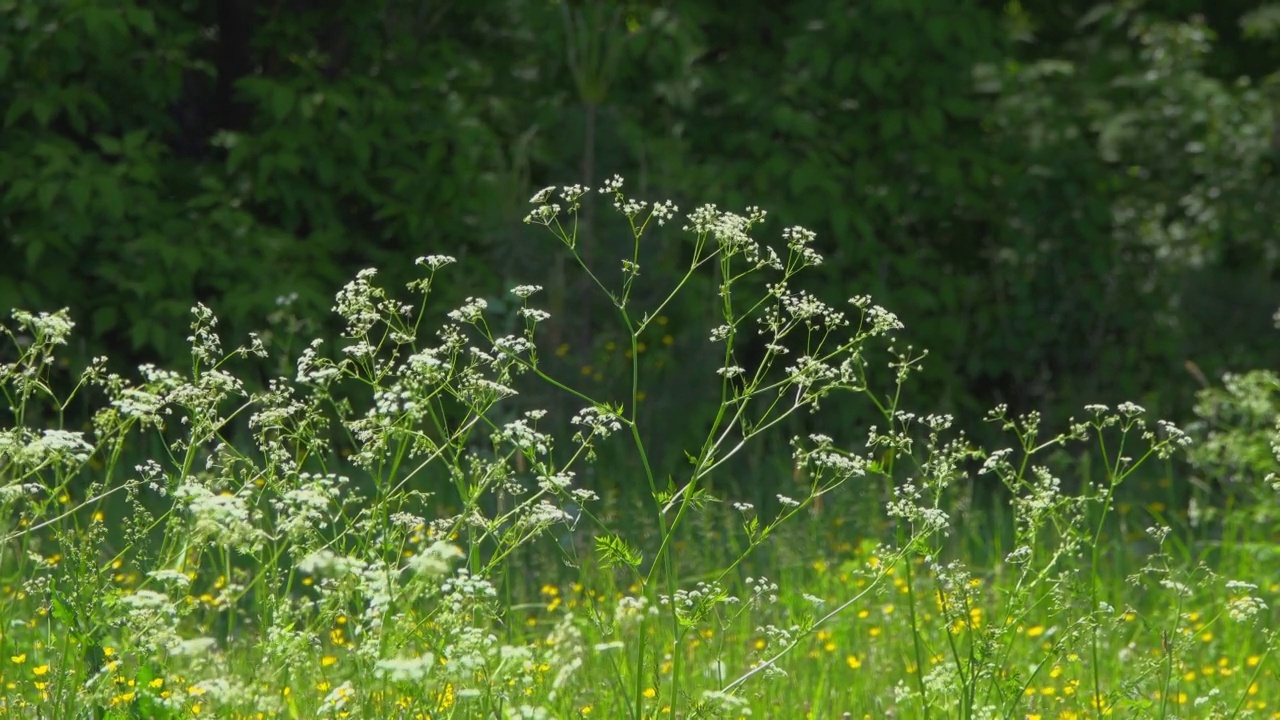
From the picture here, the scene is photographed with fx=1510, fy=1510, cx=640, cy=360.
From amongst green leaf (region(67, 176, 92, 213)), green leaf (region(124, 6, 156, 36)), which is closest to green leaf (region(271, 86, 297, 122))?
green leaf (region(124, 6, 156, 36))

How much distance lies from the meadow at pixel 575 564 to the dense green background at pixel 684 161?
1.33 feet

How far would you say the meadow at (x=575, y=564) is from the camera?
2432 mm

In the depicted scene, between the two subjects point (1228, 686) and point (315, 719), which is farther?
point (1228, 686)

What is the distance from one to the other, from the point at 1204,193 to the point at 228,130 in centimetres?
520

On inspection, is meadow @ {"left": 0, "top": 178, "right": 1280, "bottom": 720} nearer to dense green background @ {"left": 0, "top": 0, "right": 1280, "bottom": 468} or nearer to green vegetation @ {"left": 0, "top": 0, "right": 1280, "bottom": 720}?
green vegetation @ {"left": 0, "top": 0, "right": 1280, "bottom": 720}

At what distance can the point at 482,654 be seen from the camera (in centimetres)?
237

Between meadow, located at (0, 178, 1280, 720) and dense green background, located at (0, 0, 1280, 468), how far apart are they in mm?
406

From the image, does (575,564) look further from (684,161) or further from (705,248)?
(705,248)

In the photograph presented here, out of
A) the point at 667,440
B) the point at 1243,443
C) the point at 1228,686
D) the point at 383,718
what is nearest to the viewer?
the point at 383,718

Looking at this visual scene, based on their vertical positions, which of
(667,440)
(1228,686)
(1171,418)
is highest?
(1171,418)

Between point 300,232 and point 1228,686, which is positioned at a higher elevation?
point 300,232

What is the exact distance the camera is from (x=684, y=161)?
24.2 feet

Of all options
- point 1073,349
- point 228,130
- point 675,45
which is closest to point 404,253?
point 228,130

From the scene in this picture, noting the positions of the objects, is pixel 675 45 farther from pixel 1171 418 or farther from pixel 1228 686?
pixel 1228 686
